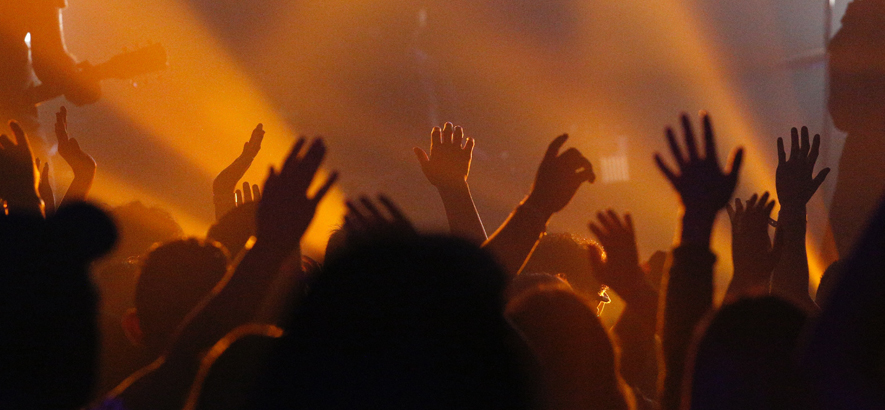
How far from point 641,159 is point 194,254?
→ 30.4 feet

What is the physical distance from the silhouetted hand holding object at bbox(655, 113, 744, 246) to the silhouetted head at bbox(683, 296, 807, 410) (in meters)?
0.24

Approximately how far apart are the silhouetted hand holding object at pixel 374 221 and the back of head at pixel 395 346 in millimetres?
240

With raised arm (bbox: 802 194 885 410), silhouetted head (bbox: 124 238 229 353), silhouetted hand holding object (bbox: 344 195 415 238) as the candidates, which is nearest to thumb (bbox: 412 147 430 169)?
silhouetted hand holding object (bbox: 344 195 415 238)

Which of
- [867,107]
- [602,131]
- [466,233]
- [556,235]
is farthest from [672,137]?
[602,131]

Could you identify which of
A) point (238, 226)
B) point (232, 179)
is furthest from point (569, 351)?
point (232, 179)

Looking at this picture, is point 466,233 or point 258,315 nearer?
point 258,315

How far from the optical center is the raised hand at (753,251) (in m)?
1.68

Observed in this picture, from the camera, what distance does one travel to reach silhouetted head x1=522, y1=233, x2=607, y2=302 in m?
1.98

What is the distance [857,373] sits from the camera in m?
0.72

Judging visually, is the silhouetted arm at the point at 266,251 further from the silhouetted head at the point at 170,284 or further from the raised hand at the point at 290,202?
the silhouetted head at the point at 170,284

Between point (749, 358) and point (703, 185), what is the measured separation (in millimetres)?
364

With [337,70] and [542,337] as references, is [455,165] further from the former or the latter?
[337,70]

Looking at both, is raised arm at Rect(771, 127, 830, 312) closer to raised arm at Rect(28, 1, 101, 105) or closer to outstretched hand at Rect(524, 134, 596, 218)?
outstretched hand at Rect(524, 134, 596, 218)

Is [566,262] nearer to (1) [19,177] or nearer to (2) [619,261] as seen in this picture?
(2) [619,261]
